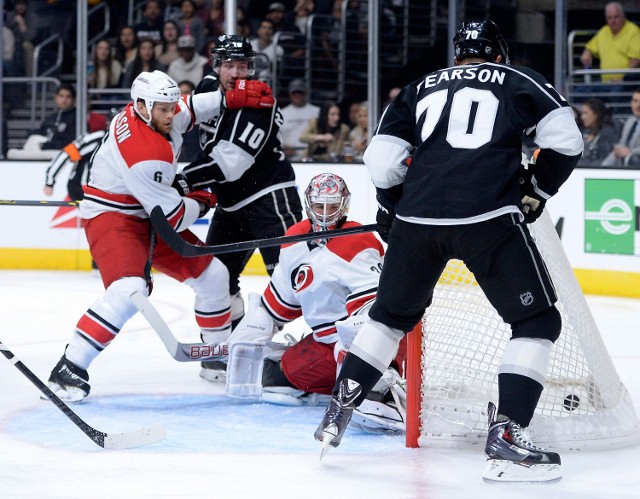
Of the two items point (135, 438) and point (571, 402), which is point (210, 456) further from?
point (571, 402)

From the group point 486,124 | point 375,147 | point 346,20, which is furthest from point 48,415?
point 346,20

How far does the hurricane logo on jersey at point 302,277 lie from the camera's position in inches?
134

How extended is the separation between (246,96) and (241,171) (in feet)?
0.90

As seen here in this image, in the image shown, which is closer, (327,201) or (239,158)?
(327,201)

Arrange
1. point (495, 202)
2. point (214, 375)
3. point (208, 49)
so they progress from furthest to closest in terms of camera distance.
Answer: point (208, 49) → point (214, 375) → point (495, 202)

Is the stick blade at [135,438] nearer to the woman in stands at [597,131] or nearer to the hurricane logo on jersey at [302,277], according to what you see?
the hurricane logo on jersey at [302,277]

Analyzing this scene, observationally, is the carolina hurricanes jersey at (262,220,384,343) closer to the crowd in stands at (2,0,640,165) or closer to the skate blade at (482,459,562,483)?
the skate blade at (482,459,562,483)

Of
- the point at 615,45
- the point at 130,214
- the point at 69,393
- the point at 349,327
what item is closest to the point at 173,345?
the point at 69,393

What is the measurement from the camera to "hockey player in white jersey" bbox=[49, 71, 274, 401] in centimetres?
360

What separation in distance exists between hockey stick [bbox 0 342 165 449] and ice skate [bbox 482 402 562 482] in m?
0.90

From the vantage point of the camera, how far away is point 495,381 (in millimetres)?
3217

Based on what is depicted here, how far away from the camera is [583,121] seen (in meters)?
6.56

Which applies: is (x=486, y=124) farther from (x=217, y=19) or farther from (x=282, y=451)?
(x=217, y=19)

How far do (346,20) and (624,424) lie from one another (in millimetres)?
5499
